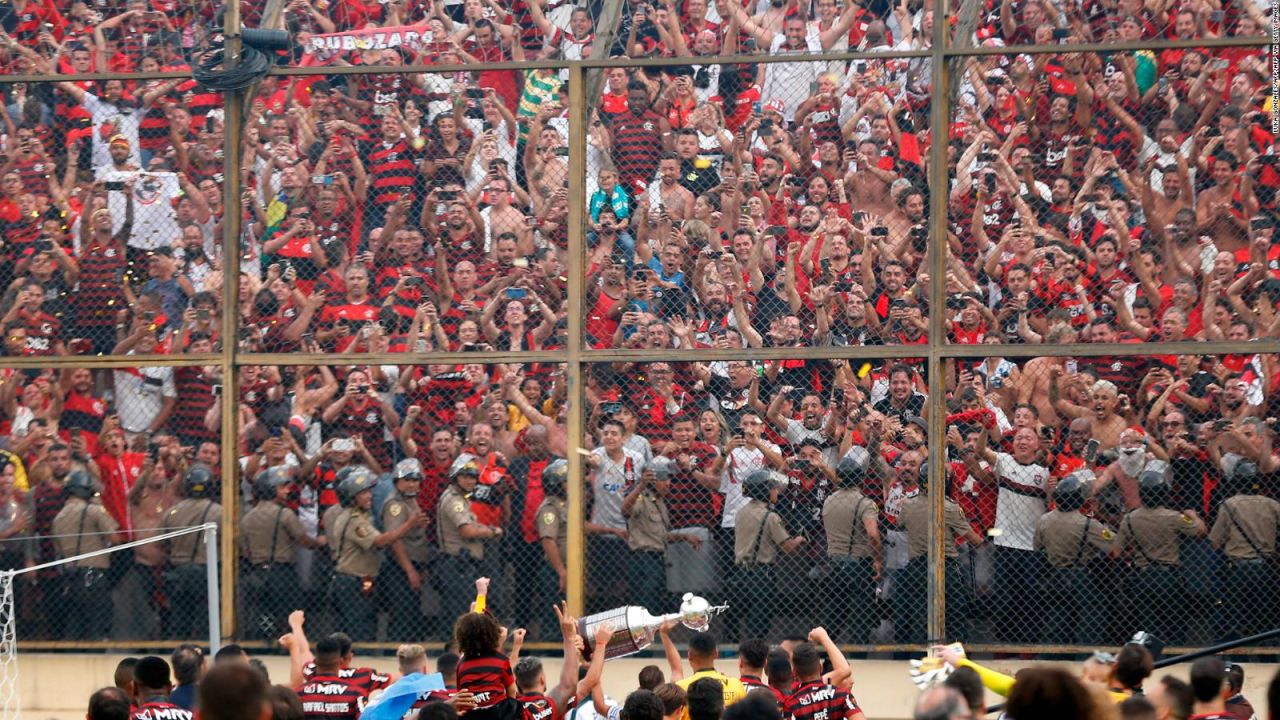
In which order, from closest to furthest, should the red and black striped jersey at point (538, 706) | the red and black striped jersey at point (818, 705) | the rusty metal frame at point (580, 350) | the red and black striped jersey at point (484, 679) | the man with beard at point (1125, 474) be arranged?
1. the red and black striped jersey at point (484, 679)
2. the red and black striped jersey at point (538, 706)
3. the red and black striped jersey at point (818, 705)
4. the man with beard at point (1125, 474)
5. the rusty metal frame at point (580, 350)

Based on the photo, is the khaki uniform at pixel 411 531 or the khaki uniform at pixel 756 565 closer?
the khaki uniform at pixel 756 565

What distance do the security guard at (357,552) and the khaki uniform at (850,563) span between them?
3.06m

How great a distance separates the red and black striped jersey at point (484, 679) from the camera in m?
7.27

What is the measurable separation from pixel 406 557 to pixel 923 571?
12.5 ft

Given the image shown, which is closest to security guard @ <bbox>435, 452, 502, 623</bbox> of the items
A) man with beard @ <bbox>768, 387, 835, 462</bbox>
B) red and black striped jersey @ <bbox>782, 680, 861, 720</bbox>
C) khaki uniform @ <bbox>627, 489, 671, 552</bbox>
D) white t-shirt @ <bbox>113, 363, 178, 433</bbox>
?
khaki uniform @ <bbox>627, 489, 671, 552</bbox>

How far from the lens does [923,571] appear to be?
1247 centimetres

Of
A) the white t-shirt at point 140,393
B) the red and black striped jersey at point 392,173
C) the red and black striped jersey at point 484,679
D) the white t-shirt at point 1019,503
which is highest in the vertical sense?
the red and black striped jersey at point 392,173

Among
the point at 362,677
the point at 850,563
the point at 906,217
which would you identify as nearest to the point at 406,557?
the point at 850,563

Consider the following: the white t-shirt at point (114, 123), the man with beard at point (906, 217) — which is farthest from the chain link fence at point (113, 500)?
the man with beard at point (906, 217)

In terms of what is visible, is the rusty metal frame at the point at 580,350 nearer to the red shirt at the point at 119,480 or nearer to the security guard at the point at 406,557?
the security guard at the point at 406,557

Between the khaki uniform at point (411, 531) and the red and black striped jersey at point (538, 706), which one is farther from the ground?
the khaki uniform at point (411, 531)

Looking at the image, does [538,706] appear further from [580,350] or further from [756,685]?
[580,350]

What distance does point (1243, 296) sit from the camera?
12281 millimetres

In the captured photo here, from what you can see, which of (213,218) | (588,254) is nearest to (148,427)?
(213,218)
